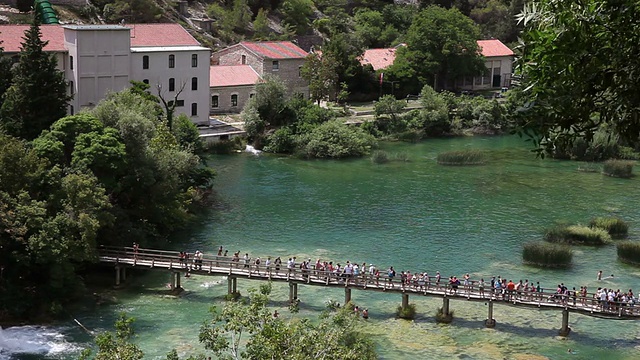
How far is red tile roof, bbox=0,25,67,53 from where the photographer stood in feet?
240

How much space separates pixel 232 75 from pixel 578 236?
4511 cm

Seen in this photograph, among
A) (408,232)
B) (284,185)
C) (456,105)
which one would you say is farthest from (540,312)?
(456,105)

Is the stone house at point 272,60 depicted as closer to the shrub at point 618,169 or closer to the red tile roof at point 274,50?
the red tile roof at point 274,50

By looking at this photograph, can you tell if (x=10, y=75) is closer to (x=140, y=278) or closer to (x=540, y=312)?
(x=140, y=278)

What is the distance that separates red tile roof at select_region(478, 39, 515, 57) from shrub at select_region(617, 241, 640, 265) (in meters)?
60.2

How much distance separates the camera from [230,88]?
90875mm

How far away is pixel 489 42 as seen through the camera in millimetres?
115438

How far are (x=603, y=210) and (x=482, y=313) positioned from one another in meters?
21.0

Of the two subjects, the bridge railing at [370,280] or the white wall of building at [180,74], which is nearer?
the bridge railing at [370,280]

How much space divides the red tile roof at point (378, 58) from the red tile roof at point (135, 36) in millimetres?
26978

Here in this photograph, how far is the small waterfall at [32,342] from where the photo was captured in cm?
3981

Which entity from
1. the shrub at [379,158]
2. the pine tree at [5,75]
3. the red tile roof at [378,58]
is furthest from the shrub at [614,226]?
the red tile roof at [378,58]

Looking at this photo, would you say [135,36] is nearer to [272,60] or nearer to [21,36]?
[21,36]

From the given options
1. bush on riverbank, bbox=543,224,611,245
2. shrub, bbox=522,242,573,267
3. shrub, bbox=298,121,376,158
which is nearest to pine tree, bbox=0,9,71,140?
shrub, bbox=298,121,376,158
